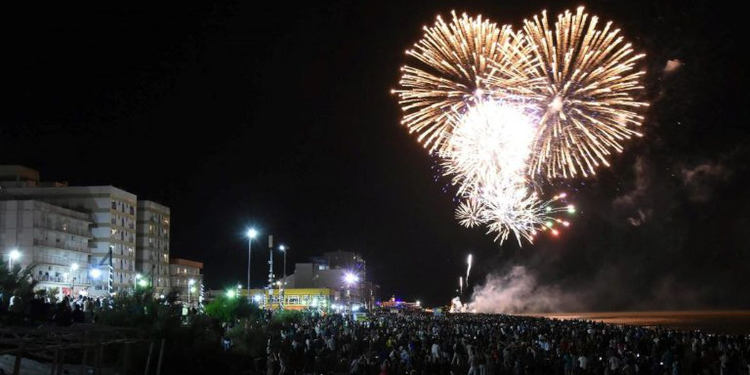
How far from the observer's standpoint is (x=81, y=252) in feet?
206

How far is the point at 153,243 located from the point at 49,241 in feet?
66.8

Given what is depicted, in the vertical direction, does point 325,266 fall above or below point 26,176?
below

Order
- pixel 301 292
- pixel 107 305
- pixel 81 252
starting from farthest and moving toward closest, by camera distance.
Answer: pixel 301 292
pixel 81 252
pixel 107 305

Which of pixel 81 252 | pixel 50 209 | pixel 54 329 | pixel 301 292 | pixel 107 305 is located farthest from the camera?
pixel 301 292

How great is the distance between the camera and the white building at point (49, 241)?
5481 cm

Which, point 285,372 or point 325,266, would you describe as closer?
point 285,372

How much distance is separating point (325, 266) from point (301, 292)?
3332 cm

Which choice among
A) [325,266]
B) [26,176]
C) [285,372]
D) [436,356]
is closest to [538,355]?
[436,356]

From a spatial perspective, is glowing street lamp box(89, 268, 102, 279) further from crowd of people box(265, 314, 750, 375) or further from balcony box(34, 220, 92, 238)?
crowd of people box(265, 314, 750, 375)

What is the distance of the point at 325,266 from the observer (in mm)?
122500

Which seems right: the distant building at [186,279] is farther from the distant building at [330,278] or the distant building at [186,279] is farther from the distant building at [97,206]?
the distant building at [330,278]

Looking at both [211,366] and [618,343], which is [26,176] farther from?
[618,343]

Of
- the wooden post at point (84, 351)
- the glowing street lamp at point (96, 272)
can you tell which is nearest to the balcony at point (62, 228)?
the glowing street lamp at point (96, 272)

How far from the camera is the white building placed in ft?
180
